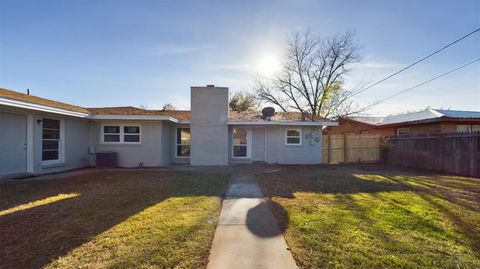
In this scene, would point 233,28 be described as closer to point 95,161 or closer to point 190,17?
point 190,17

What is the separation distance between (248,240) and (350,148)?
14.4 meters

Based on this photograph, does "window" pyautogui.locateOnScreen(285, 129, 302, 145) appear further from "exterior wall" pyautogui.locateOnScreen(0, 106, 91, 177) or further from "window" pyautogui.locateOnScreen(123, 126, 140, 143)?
"exterior wall" pyautogui.locateOnScreen(0, 106, 91, 177)

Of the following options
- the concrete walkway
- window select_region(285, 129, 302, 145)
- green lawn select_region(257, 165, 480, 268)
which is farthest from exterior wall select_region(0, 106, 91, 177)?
window select_region(285, 129, 302, 145)

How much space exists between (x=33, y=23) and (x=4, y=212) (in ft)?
24.6

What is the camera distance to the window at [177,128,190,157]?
14648mm

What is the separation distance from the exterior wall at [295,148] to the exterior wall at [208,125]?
290 centimetres

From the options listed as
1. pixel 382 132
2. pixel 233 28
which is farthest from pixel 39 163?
pixel 382 132

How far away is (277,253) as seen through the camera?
329cm

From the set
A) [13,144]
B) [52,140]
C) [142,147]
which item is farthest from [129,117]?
[13,144]

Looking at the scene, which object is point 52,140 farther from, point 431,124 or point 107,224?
point 431,124

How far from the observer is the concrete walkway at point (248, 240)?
9.98 feet

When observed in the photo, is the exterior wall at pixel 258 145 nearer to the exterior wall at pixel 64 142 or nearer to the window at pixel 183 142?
the window at pixel 183 142

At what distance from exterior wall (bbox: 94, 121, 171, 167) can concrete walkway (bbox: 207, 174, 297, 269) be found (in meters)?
7.82

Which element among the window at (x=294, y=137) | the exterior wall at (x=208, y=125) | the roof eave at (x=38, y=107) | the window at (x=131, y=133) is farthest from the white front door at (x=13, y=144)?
the window at (x=294, y=137)
